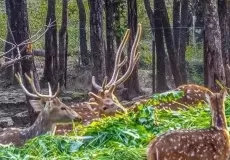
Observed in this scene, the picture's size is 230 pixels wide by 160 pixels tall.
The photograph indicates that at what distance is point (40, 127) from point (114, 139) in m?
2.47

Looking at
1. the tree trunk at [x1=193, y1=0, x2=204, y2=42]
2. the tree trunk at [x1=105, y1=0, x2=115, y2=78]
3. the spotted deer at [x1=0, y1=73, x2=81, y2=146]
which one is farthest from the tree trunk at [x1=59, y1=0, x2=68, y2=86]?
the spotted deer at [x1=0, y1=73, x2=81, y2=146]

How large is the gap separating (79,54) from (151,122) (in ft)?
47.1

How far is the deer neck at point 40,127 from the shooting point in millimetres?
8555

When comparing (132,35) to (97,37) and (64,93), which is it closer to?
(97,37)

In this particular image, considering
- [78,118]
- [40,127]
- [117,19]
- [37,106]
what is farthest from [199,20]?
[40,127]

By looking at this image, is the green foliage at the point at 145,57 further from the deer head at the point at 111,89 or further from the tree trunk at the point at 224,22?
the deer head at the point at 111,89

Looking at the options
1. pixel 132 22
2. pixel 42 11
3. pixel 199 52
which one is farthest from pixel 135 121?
pixel 42 11

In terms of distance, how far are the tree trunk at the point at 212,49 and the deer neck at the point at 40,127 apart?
11.5 feet

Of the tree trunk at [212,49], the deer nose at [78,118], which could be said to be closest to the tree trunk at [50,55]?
the tree trunk at [212,49]

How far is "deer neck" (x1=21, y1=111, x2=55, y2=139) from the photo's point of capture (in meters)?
8.56

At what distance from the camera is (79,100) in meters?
17.6

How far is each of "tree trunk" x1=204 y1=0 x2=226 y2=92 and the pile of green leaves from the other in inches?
166

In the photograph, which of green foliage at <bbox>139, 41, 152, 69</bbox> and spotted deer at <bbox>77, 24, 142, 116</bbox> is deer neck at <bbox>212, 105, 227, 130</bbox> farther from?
green foliage at <bbox>139, 41, 152, 69</bbox>

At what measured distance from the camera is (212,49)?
11594 millimetres
